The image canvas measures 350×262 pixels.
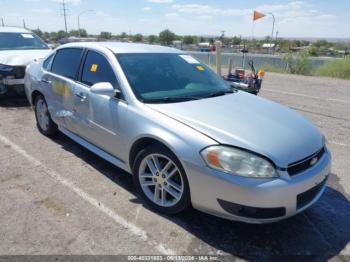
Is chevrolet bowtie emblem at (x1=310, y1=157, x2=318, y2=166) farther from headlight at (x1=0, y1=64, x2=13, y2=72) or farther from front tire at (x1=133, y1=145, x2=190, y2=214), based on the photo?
headlight at (x1=0, y1=64, x2=13, y2=72)

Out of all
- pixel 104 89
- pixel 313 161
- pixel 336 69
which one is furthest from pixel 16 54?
pixel 336 69

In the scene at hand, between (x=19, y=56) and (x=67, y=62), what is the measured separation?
3484 mm

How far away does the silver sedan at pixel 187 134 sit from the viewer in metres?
2.55

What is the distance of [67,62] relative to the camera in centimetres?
449

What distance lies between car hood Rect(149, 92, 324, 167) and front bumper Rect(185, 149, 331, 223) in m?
0.19

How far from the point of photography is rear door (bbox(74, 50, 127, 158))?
3.41 metres

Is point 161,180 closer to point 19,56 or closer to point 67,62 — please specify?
point 67,62

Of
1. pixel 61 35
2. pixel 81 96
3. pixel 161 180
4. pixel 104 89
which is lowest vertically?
pixel 161 180

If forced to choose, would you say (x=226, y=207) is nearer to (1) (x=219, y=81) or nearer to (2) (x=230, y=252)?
(2) (x=230, y=252)

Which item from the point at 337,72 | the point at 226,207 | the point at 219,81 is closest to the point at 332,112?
the point at 219,81

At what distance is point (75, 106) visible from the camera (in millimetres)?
4090

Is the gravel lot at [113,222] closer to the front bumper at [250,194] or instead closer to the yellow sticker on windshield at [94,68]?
the front bumper at [250,194]

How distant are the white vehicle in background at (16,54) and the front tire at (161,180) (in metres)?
5.04

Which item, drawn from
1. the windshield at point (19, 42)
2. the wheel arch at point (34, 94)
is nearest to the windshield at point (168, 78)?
the wheel arch at point (34, 94)
